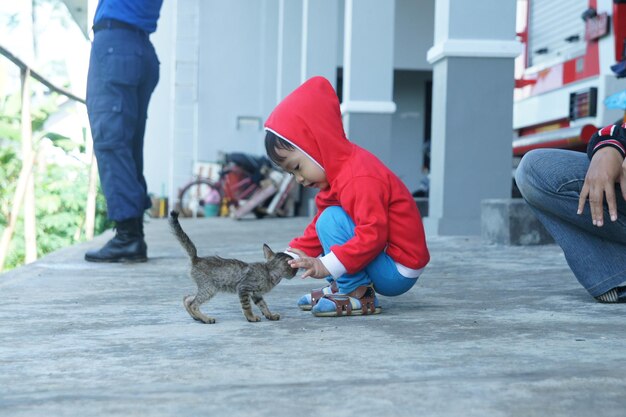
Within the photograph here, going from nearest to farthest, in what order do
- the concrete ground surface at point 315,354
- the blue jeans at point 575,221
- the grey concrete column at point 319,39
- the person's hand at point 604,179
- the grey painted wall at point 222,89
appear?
the concrete ground surface at point 315,354
the person's hand at point 604,179
the blue jeans at point 575,221
the grey concrete column at point 319,39
the grey painted wall at point 222,89

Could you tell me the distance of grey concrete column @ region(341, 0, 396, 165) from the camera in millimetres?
8281

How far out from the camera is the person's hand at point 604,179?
2.72 meters

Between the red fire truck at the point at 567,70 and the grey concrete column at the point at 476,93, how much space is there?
Result: 379 mm

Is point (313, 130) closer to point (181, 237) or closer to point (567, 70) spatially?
point (181, 237)

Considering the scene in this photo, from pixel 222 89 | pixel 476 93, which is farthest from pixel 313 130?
pixel 222 89

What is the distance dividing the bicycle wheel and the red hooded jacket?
11.8 meters

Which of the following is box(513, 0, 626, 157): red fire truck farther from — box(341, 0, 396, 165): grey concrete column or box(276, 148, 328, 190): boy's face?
box(276, 148, 328, 190): boy's face

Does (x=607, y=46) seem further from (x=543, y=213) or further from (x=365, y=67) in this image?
(x=365, y=67)

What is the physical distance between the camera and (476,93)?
6.10 meters

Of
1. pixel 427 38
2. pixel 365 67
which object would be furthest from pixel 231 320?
pixel 427 38

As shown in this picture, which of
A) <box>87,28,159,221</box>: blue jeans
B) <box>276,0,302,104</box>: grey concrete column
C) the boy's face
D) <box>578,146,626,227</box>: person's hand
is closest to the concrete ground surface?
<box>578,146,626,227</box>: person's hand

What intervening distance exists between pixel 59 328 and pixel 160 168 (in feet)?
47.0

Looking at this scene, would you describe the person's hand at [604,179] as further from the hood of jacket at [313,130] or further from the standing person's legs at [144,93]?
the standing person's legs at [144,93]

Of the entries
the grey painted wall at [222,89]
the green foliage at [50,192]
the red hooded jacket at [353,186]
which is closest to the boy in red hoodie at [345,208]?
the red hooded jacket at [353,186]
